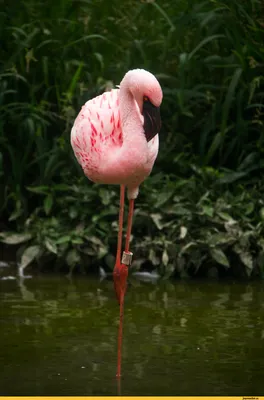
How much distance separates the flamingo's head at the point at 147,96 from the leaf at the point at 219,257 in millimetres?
2620

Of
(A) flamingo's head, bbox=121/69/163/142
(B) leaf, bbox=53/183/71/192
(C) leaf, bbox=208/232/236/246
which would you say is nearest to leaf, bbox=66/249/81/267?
(B) leaf, bbox=53/183/71/192

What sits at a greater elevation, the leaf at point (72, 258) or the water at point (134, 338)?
the leaf at point (72, 258)

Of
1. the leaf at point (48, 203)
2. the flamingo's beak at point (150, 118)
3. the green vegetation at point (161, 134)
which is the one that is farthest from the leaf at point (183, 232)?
the flamingo's beak at point (150, 118)

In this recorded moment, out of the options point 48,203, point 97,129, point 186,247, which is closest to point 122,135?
point 97,129

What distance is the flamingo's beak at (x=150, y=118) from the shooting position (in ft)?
16.4

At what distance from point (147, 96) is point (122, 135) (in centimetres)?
33

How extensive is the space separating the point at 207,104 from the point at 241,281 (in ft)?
5.69

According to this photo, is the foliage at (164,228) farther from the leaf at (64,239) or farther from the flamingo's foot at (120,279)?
the flamingo's foot at (120,279)

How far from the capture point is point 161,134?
859 cm

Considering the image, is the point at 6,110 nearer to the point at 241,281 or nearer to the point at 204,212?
the point at 204,212

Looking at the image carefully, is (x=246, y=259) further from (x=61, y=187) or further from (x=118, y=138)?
(x=118, y=138)

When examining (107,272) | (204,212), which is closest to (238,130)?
(204,212)

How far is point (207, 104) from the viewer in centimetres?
866

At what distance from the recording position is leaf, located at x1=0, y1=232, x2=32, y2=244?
797 cm
